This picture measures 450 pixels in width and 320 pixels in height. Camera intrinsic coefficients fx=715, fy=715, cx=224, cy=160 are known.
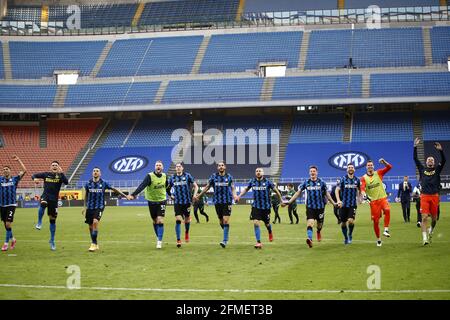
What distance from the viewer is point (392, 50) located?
214 ft

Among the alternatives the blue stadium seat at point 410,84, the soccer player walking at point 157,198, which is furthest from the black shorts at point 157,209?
the blue stadium seat at point 410,84

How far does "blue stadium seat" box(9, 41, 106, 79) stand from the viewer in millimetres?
70562

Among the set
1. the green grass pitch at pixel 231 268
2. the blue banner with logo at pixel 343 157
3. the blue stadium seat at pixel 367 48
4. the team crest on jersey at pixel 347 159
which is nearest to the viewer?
the green grass pitch at pixel 231 268

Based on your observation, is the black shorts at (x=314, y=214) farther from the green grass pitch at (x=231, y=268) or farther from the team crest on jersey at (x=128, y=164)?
the team crest on jersey at (x=128, y=164)

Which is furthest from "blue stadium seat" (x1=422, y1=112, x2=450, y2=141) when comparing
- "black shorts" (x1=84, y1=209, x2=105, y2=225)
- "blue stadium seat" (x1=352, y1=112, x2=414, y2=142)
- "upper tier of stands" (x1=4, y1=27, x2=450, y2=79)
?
"black shorts" (x1=84, y1=209, x2=105, y2=225)

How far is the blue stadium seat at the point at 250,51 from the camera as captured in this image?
6719cm

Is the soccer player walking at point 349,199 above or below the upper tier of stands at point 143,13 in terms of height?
below

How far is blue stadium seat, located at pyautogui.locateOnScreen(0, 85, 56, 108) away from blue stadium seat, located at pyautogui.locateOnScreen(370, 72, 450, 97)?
29.8 m

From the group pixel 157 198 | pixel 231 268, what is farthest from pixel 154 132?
pixel 231 268

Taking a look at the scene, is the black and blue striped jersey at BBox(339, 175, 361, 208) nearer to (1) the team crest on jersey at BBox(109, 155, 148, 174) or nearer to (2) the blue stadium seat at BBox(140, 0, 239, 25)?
(1) the team crest on jersey at BBox(109, 155, 148, 174)

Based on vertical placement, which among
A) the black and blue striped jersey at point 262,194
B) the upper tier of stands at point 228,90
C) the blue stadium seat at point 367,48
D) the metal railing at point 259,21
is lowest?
the black and blue striped jersey at point 262,194

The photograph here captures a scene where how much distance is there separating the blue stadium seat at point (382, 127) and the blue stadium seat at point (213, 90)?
9249 mm

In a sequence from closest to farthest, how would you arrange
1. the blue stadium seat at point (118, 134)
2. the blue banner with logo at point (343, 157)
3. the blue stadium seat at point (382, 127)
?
the blue banner with logo at point (343, 157), the blue stadium seat at point (382, 127), the blue stadium seat at point (118, 134)

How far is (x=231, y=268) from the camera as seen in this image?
49.5 ft
